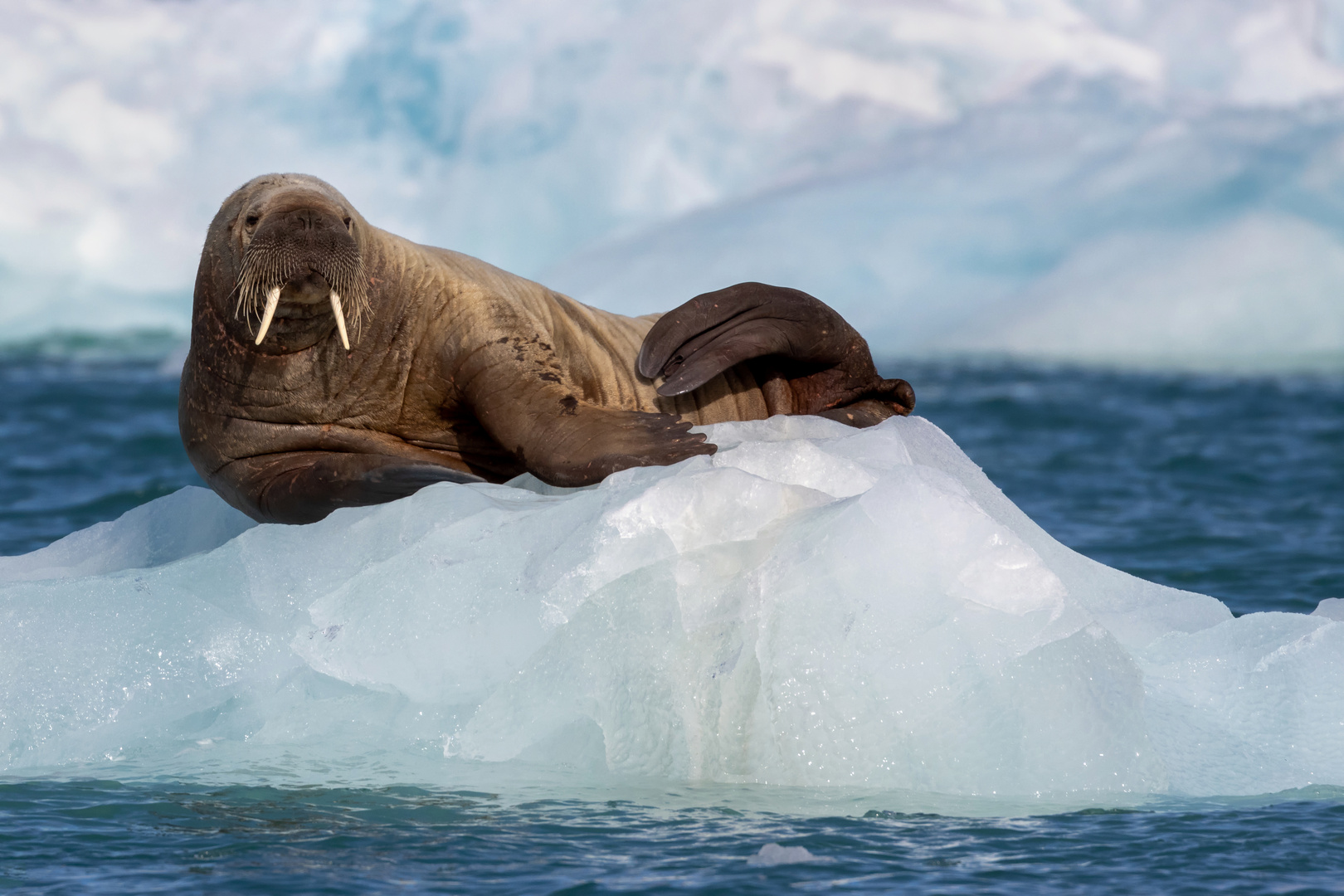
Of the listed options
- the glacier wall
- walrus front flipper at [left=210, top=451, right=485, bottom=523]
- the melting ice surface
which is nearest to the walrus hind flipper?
the melting ice surface

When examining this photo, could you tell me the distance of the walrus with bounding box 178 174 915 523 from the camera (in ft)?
15.6

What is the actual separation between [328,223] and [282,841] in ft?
6.42

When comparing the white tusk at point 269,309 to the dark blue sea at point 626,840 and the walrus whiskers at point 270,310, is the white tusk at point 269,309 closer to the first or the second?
the walrus whiskers at point 270,310

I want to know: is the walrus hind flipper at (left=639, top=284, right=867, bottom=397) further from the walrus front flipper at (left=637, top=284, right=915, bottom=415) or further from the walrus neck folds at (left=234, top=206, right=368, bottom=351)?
the walrus neck folds at (left=234, top=206, right=368, bottom=351)

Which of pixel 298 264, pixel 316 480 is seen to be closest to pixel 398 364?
pixel 316 480

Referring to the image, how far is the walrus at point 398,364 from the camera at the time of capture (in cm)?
475

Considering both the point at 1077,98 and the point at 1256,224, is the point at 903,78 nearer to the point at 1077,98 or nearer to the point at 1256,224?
the point at 1077,98

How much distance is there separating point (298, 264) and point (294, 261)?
1 cm

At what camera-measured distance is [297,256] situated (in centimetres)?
464

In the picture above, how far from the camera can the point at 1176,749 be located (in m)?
4.16

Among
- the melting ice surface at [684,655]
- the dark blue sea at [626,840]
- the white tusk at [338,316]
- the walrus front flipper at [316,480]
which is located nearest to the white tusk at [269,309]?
the white tusk at [338,316]

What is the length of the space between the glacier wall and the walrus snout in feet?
47.2

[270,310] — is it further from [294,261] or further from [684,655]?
[684,655]

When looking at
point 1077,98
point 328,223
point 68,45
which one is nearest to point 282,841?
point 328,223
